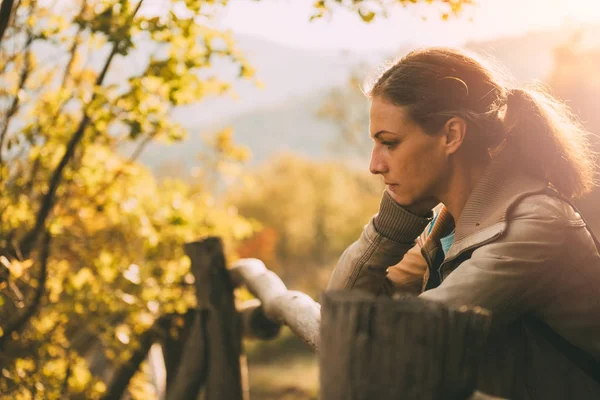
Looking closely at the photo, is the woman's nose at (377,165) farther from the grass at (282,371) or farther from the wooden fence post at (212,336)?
the grass at (282,371)

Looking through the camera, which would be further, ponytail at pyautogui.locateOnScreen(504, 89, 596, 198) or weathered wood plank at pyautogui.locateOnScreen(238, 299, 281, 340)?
weathered wood plank at pyautogui.locateOnScreen(238, 299, 281, 340)

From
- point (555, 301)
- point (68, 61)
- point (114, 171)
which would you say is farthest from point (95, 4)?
point (555, 301)

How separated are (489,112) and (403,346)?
129cm

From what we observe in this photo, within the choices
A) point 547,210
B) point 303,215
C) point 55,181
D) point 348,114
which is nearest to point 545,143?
point 547,210

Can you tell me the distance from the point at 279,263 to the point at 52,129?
38.3m

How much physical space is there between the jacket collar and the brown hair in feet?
0.20

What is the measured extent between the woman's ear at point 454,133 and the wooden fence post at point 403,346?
3.71ft

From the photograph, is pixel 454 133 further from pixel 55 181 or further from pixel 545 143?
pixel 55 181

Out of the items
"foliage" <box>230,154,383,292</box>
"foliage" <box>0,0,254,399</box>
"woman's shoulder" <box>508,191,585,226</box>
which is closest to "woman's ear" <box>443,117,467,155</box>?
"woman's shoulder" <box>508,191,585,226</box>

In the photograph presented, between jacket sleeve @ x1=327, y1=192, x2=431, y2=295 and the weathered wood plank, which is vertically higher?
jacket sleeve @ x1=327, y1=192, x2=431, y2=295

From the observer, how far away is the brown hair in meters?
2.27

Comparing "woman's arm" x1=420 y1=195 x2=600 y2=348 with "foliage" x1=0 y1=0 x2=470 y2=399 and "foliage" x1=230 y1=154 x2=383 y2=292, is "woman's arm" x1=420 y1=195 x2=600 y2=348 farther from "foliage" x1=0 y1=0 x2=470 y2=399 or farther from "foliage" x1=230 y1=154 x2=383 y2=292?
"foliage" x1=230 y1=154 x2=383 y2=292

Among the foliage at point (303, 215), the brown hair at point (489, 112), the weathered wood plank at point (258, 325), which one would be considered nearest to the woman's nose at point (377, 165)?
the brown hair at point (489, 112)

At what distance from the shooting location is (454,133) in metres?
2.30
